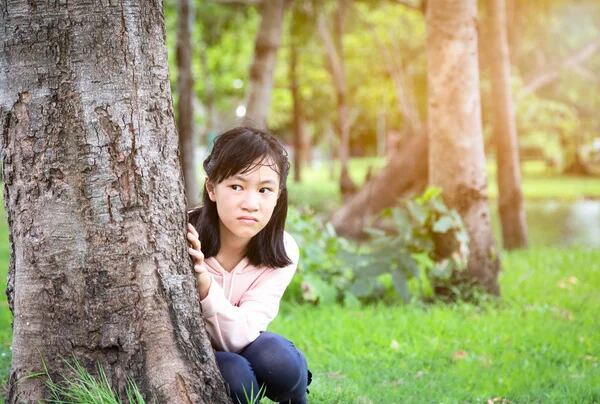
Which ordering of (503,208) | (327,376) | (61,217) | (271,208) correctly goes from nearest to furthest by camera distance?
(61,217) → (271,208) → (327,376) → (503,208)

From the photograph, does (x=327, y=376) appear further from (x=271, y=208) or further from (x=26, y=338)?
(x=26, y=338)

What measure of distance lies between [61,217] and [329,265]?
4.00m

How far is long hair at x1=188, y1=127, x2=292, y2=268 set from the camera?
312cm

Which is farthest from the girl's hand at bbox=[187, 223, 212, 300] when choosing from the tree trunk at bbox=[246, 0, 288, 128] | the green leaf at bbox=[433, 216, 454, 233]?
the tree trunk at bbox=[246, 0, 288, 128]

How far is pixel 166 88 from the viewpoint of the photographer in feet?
9.39

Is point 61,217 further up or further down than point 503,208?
further up

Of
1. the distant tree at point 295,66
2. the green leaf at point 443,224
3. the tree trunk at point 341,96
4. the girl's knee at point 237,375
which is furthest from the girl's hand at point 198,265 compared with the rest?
the tree trunk at point 341,96

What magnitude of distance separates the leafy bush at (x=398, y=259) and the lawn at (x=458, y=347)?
0.66ft

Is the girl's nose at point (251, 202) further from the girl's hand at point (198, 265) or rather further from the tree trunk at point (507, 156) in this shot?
the tree trunk at point (507, 156)

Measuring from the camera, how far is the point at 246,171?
3092 mm

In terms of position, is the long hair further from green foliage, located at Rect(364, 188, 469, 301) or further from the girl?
green foliage, located at Rect(364, 188, 469, 301)

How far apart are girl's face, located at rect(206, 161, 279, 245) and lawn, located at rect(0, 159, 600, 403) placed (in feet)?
3.38

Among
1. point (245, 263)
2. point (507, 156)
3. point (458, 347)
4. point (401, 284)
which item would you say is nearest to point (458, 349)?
point (458, 347)

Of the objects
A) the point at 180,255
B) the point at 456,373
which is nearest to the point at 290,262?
the point at 180,255
